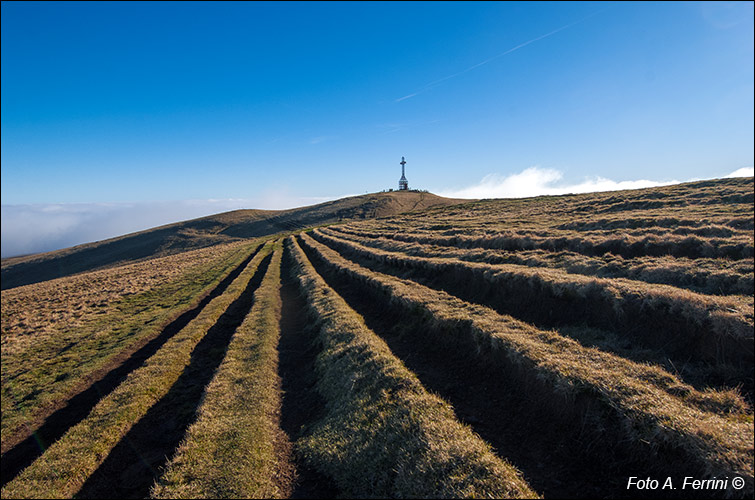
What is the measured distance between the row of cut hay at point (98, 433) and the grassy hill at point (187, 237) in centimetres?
10796

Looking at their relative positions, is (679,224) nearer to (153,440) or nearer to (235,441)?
(235,441)

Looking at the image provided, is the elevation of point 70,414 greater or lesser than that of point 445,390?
lesser

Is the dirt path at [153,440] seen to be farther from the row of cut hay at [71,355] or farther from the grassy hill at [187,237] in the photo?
the grassy hill at [187,237]

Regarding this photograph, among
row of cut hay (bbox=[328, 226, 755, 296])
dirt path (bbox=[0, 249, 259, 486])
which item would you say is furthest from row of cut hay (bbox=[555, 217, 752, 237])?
dirt path (bbox=[0, 249, 259, 486])

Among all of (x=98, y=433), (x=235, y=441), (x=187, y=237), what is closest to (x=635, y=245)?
(x=235, y=441)

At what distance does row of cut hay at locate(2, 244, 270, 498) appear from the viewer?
9.53 meters

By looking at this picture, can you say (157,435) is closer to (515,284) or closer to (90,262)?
(515,284)

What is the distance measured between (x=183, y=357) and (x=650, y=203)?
48.0 m

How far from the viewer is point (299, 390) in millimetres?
13383

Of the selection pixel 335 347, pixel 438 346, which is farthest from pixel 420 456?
pixel 335 347

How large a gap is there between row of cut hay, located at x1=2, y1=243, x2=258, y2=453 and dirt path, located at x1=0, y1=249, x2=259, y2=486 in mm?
332

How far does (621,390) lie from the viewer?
756cm

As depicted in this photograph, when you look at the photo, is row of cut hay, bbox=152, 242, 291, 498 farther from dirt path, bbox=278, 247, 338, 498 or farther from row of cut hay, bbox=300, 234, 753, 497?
row of cut hay, bbox=300, 234, 753, 497

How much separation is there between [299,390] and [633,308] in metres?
13.3
